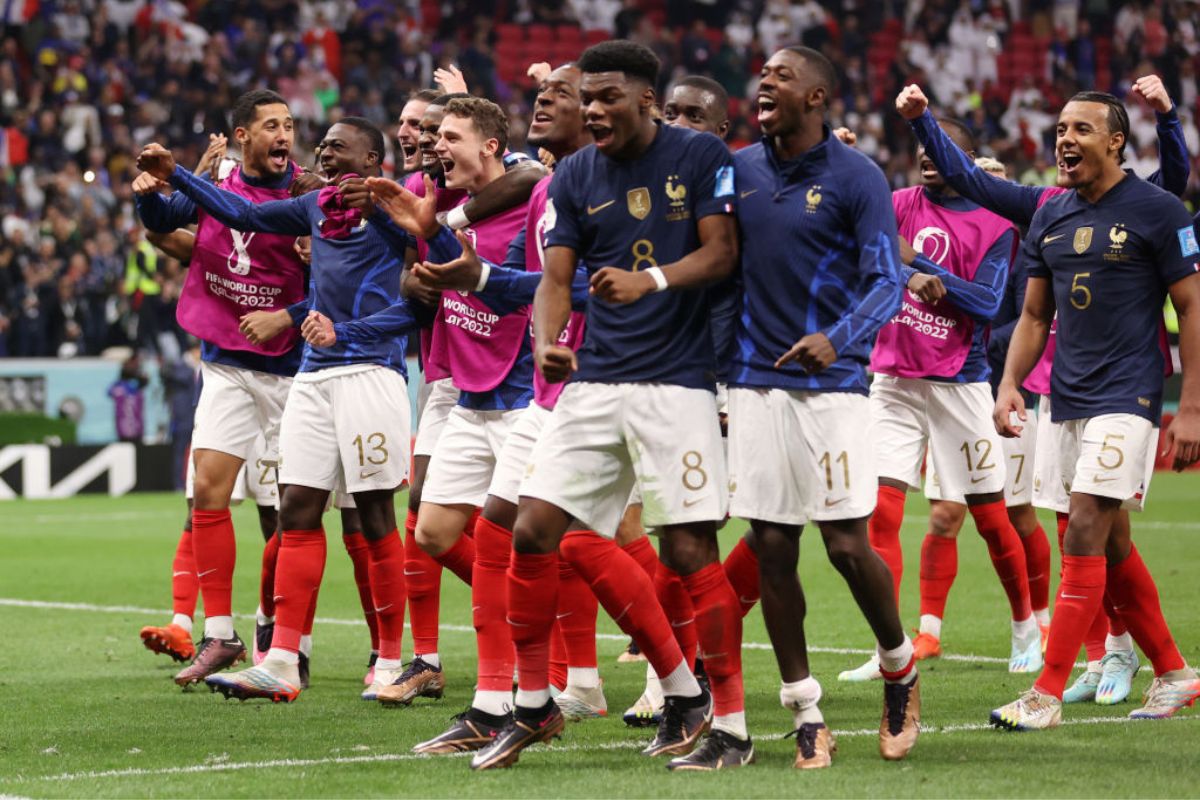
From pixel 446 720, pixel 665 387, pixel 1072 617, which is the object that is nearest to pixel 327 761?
pixel 446 720

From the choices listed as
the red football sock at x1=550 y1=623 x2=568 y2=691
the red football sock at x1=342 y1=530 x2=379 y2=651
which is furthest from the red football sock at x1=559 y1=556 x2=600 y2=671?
the red football sock at x1=342 y1=530 x2=379 y2=651

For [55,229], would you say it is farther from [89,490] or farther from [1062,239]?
[1062,239]

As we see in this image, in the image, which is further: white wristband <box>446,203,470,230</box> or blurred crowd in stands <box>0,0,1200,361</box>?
blurred crowd in stands <box>0,0,1200,361</box>

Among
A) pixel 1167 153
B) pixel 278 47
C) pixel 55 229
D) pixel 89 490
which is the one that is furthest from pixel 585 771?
pixel 278 47

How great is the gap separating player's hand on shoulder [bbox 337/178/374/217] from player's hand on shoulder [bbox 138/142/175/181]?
1.12 meters

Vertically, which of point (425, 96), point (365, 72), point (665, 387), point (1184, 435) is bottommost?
point (1184, 435)

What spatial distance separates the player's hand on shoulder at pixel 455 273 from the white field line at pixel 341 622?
3.57 meters

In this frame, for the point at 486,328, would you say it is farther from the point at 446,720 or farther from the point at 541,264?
the point at 446,720

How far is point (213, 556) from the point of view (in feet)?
28.1

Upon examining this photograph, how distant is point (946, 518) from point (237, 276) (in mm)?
3610

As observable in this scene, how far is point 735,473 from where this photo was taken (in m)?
5.97

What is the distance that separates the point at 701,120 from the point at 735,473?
2203 mm

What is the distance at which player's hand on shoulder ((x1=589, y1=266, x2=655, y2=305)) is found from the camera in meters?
5.66

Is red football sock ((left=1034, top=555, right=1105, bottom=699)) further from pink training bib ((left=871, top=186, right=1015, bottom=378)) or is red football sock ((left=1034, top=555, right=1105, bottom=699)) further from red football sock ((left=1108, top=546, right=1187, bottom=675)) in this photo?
pink training bib ((left=871, top=186, right=1015, bottom=378))
